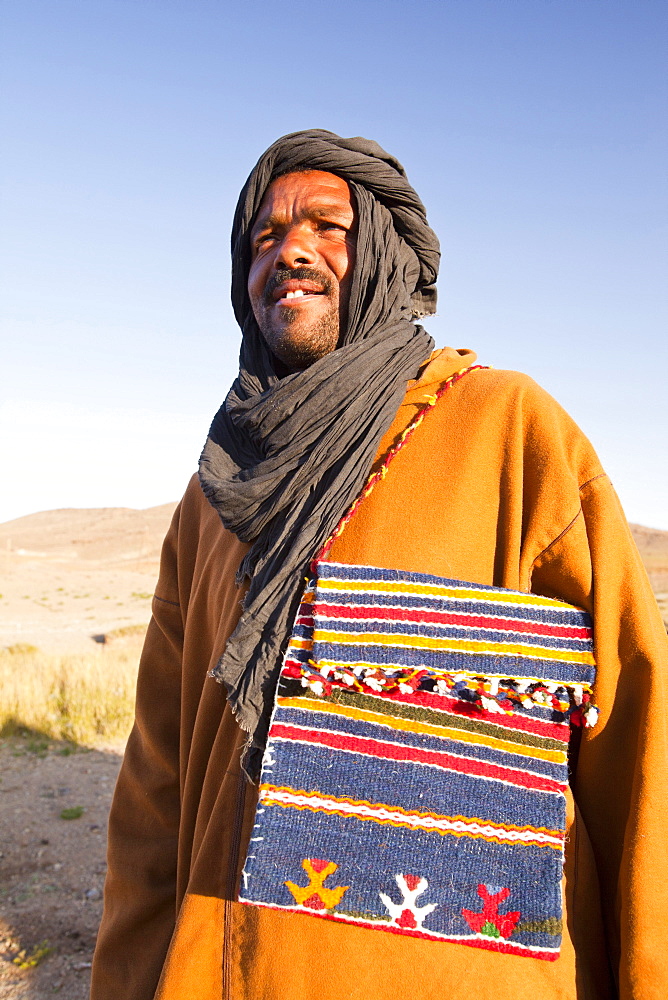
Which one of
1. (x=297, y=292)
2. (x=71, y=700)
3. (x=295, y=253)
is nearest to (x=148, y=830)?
(x=297, y=292)

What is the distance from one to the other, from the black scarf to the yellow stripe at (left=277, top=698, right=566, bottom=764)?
157mm

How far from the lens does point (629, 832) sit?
55.2 inches

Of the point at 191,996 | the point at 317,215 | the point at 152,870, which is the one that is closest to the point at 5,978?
the point at 152,870

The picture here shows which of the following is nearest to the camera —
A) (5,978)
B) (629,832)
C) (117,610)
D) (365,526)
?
(629,832)

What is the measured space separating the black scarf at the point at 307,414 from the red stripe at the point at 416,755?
0.39ft

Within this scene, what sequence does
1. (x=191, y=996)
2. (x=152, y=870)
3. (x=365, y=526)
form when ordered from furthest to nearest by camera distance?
(x=152, y=870) < (x=365, y=526) < (x=191, y=996)

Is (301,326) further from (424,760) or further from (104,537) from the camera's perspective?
(104,537)

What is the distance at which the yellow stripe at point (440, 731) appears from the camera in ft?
4.86

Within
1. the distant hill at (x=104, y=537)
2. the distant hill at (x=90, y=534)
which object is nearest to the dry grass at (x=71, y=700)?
the distant hill at (x=104, y=537)

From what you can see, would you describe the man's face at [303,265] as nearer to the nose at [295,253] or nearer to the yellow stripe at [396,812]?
the nose at [295,253]

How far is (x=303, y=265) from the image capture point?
2.11 meters

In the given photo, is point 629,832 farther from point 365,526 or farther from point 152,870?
point 152,870

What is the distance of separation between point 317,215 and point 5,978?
176 inches

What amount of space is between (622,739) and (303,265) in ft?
4.74
